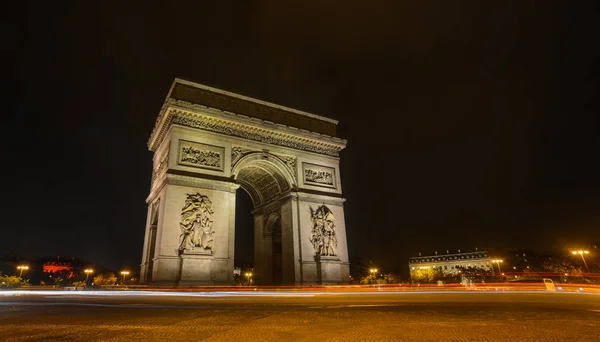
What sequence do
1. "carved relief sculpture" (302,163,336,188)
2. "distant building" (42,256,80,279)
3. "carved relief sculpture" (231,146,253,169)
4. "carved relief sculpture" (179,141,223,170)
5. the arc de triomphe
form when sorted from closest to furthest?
1. the arc de triomphe
2. "carved relief sculpture" (179,141,223,170)
3. "carved relief sculpture" (231,146,253,169)
4. "carved relief sculpture" (302,163,336,188)
5. "distant building" (42,256,80,279)

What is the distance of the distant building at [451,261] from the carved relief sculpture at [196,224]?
3263 inches

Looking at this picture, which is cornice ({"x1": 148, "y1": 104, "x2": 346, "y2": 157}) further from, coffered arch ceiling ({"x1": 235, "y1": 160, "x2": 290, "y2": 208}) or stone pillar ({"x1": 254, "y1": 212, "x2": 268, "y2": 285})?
stone pillar ({"x1": 254, "y1": 212, "x2": 268, "y2": 285})

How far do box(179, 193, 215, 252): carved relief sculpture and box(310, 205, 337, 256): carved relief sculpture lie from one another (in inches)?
235

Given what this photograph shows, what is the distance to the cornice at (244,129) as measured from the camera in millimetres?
17656

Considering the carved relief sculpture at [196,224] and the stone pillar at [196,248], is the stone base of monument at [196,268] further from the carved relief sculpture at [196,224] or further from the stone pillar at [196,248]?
the carved relief sculpture at [196,224]

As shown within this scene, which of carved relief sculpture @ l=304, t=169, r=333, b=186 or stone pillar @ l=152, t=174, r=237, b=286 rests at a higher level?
carved relief sculpture @ l=304, t=169, r=333, b=186

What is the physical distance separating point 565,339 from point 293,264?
1499cm

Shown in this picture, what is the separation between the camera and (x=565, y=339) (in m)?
3.50

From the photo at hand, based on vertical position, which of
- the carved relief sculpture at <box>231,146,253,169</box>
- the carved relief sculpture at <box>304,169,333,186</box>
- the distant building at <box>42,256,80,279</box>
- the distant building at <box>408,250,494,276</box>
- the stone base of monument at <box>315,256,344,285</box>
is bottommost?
the stone base of monument at <box>315,256,344,285</box>

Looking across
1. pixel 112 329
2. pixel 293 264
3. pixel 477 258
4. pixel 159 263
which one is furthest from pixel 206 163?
pixel 477 258

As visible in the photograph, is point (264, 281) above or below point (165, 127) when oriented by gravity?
below

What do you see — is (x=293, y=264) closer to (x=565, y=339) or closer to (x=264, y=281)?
(x=264, y=281)

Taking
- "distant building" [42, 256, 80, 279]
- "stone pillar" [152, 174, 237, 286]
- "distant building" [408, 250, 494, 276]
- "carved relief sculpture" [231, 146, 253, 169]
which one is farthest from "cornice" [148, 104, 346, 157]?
"distant building" [408, 250, 494, 276]

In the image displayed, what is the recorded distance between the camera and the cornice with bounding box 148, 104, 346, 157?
17.7 m
